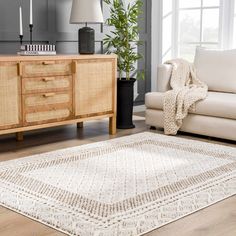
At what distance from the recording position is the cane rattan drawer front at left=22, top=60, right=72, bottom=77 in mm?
3521

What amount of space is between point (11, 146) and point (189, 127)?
1.51 meters

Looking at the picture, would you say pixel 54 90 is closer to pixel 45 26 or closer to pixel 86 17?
pixel 86 17

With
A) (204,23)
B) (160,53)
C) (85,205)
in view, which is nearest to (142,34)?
(160,53)

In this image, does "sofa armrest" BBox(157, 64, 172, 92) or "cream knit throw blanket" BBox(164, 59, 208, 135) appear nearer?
"cream knit throw blanket" BBox(164, 59, 208, 135)

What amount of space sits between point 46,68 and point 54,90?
188mm

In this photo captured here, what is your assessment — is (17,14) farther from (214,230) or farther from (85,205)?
(214,230)

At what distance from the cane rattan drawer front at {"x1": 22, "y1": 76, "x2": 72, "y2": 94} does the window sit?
6.59 ft

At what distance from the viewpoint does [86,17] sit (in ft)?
13.6

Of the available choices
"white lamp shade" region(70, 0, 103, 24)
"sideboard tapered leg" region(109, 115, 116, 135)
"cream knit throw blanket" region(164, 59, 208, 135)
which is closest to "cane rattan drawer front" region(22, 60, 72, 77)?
"white lamp shade" region(70, 0, 103, 24)

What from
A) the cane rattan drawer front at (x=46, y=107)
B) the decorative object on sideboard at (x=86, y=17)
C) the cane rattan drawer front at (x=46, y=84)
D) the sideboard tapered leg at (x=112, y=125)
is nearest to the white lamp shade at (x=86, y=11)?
the decorative object on sideboard at (x=86, y=17)

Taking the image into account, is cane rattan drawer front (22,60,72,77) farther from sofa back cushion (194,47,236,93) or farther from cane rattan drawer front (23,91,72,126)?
sofa back cushion (194,47,236,93)

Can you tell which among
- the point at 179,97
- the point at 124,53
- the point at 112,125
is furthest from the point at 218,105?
the point at 124,53

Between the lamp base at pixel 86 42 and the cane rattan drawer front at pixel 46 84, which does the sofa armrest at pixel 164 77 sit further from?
the cane rattan drawer front at pixel 46 84

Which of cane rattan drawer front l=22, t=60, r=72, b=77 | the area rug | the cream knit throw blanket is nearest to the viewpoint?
the area rug
